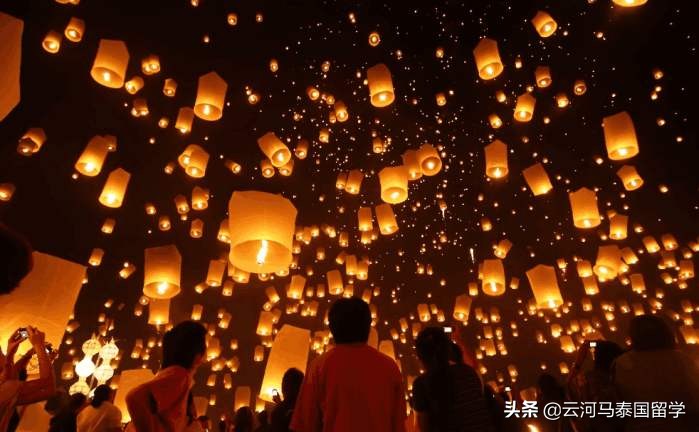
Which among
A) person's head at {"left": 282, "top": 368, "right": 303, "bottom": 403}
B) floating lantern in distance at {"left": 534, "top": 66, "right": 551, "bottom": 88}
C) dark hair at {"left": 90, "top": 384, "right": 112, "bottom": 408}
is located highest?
floating lantern in distance at {"left": 534, "top": 66, "right": 551, "bottom": 88}

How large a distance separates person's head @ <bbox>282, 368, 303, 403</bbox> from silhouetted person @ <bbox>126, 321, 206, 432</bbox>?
18.4 inches

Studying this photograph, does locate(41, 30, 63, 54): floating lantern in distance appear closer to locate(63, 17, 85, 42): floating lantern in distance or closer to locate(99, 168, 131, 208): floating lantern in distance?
locate(63, 17, 85, 42): floating lantern in distance

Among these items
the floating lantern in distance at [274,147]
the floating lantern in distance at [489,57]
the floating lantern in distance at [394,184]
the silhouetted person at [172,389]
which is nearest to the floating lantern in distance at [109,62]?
the floating lantern in distance at [274,147]

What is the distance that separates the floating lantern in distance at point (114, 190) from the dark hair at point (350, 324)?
4387 millimetres

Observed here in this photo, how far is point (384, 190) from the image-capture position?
5359 mm

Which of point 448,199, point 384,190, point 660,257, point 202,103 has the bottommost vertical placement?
point 384,190

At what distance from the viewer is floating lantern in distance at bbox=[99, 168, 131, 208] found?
5.43m

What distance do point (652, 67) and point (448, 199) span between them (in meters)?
4.49

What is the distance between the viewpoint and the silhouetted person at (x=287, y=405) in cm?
235

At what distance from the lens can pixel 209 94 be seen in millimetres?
4961

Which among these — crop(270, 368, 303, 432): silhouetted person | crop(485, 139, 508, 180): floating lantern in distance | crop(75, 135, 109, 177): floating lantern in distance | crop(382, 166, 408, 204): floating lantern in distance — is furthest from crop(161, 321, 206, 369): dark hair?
crop(485, 139, 508, 180): floating lantern in distance

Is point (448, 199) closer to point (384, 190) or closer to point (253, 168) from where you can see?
point (253, 168)

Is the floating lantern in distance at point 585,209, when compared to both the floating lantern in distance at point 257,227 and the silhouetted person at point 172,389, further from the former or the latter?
the silhouetted person at point 172,389

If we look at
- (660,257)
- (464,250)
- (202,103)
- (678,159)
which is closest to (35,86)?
(202,103)
